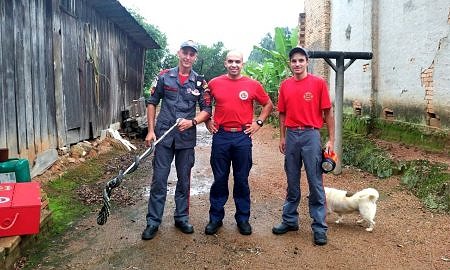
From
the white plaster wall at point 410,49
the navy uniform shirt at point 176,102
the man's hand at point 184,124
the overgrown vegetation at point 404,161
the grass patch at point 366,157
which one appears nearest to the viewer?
the man's hand at point 184,124

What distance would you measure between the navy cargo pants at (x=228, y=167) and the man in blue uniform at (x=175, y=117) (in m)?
0.28

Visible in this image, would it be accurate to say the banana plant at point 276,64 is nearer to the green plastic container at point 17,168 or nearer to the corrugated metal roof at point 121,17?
the corrugated metal roof at point 121,17

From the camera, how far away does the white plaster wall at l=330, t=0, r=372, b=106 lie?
31.5 ft

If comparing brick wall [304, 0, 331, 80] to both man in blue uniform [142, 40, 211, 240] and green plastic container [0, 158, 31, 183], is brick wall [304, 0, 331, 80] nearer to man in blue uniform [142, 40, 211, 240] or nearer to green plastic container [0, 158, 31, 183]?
man in blue uniform [142, 40, 211, 240]

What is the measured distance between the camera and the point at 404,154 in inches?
270

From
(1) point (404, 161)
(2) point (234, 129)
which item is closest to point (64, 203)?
(2) point (234, 129)

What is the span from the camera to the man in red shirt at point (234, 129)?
407 cm

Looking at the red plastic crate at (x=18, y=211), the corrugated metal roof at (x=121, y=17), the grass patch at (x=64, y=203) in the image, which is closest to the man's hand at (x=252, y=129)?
the red plastic crate at (x=18, y=211)

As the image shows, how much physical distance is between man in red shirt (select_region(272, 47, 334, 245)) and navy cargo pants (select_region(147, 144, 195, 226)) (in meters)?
1.07

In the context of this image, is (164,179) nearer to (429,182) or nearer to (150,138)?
(150,138)

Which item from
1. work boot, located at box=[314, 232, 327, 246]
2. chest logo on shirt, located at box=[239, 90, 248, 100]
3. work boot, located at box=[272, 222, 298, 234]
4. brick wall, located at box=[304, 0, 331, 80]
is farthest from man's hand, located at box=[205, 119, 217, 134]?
brick wall, located at box=[304, 0, 331, 80]

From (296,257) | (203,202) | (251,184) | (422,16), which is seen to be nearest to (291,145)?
(296,257)

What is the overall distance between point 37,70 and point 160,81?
10.2ft

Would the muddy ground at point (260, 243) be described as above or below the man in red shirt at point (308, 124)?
below
